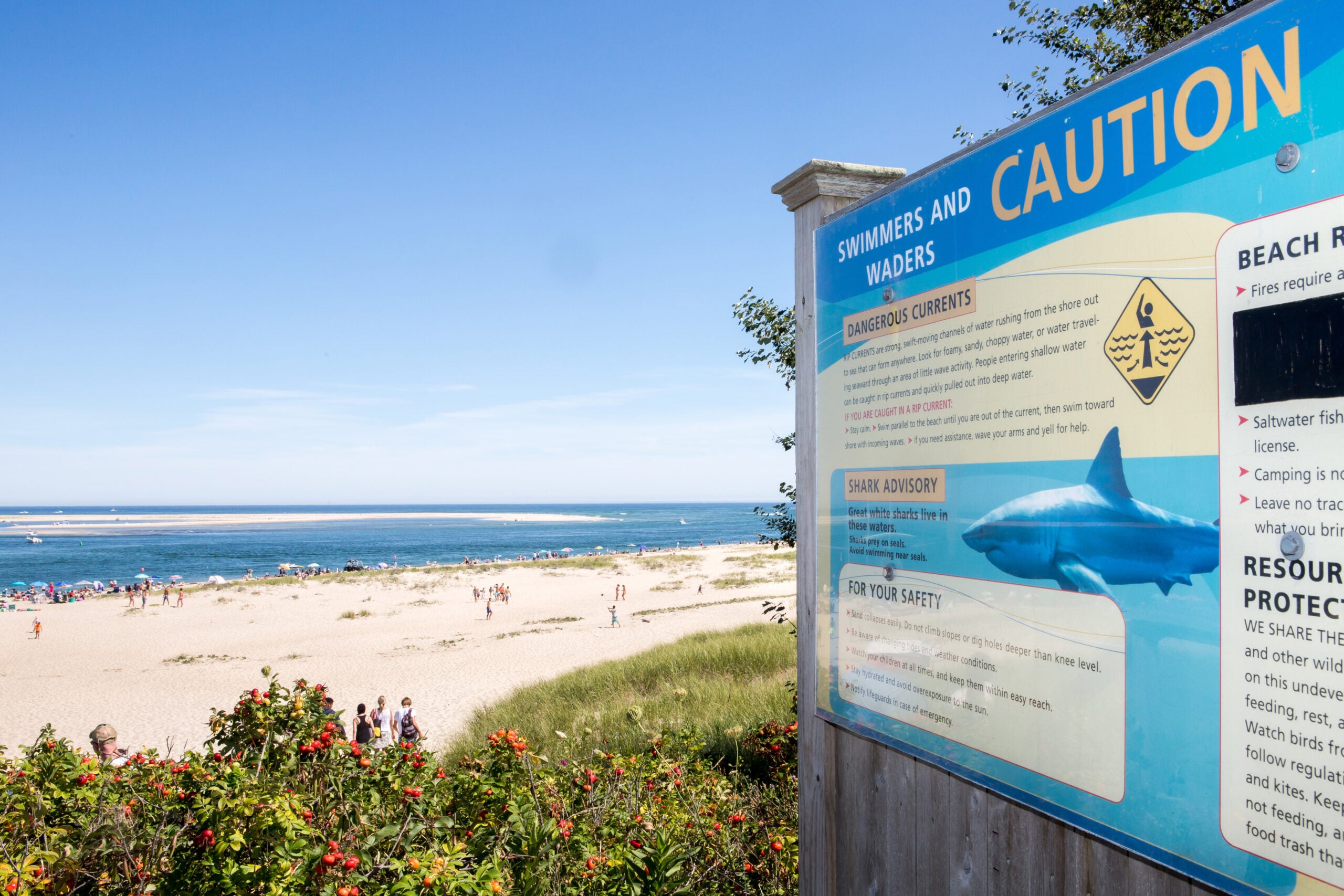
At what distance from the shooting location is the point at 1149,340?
1524 millimetres

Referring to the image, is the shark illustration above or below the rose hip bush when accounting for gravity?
above

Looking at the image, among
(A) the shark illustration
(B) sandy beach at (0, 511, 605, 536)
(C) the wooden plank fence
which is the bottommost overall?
(B) sandy beach at (0, 511, 605, 536)

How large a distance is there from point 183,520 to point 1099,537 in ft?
593

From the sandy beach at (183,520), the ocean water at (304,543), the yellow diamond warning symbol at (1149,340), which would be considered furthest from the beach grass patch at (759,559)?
the sandy beach at (183,520)

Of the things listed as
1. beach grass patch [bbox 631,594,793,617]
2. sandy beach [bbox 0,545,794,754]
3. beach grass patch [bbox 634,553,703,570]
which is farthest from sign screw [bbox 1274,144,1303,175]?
beach grass patch [bbox 634,553,703,570]

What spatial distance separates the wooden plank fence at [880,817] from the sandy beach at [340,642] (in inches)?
422

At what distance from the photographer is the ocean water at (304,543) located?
5772 cm

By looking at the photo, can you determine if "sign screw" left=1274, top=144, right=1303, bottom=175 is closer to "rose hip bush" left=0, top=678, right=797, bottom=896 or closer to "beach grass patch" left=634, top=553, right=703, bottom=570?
"rose hip bush" left=0, top=678, right=797, bottom=896

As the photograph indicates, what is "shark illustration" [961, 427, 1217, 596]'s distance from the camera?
1.44 meters

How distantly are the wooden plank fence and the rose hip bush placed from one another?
2.15ft

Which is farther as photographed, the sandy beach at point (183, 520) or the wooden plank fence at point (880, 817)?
the sandy beach at point (183, 520)

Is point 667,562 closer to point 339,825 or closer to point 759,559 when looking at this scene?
point 759,559

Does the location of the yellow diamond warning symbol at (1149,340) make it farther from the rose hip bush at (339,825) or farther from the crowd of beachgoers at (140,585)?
the crowd of beachgoers at (140,585)

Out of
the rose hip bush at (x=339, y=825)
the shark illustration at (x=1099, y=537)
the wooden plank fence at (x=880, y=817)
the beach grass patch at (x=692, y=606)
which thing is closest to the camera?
the shark illustration at (x=1099, y=537)
